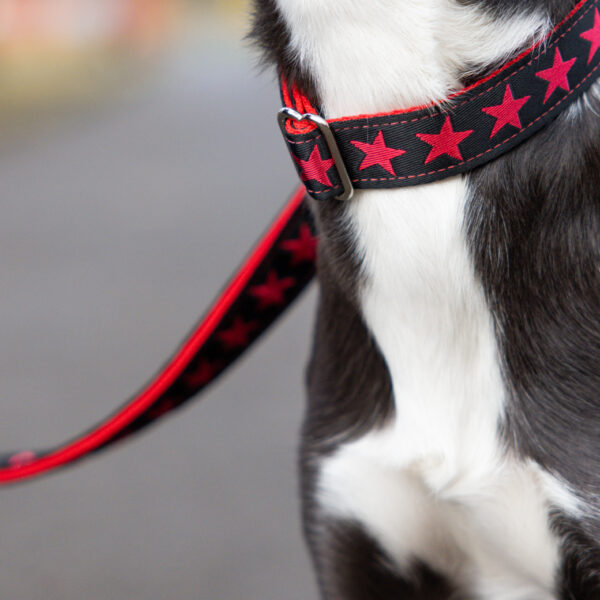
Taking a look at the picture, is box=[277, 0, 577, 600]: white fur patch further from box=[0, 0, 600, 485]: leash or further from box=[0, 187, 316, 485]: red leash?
box=[0, 187, 316, 485]: red leash

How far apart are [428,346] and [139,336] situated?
7.62ft

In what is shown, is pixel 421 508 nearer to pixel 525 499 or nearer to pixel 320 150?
pixel 525 499

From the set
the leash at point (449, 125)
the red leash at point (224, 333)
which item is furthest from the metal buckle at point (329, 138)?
the red leash at point (224, 333)

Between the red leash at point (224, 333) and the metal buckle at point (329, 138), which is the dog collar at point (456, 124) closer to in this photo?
the metal buckle at point (329, 138)

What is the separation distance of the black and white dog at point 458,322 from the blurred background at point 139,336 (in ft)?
0.65

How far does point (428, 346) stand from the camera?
118cm

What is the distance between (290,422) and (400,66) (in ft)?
6.17

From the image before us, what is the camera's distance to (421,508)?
1244mm

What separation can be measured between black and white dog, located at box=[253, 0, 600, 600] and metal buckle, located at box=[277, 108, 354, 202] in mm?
22

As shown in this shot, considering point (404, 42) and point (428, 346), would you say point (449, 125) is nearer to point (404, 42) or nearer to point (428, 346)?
point (404, 42)

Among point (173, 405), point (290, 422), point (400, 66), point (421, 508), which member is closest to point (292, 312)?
point (290, 422)

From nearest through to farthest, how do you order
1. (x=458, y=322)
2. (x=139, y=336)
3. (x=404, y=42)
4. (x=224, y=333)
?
(x=404, y=42)
(x=458, y=322)
(x=224, y=333)
(x=139, y=336)

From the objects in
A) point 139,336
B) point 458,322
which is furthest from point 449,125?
point 139,336

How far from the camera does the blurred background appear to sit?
232cm
